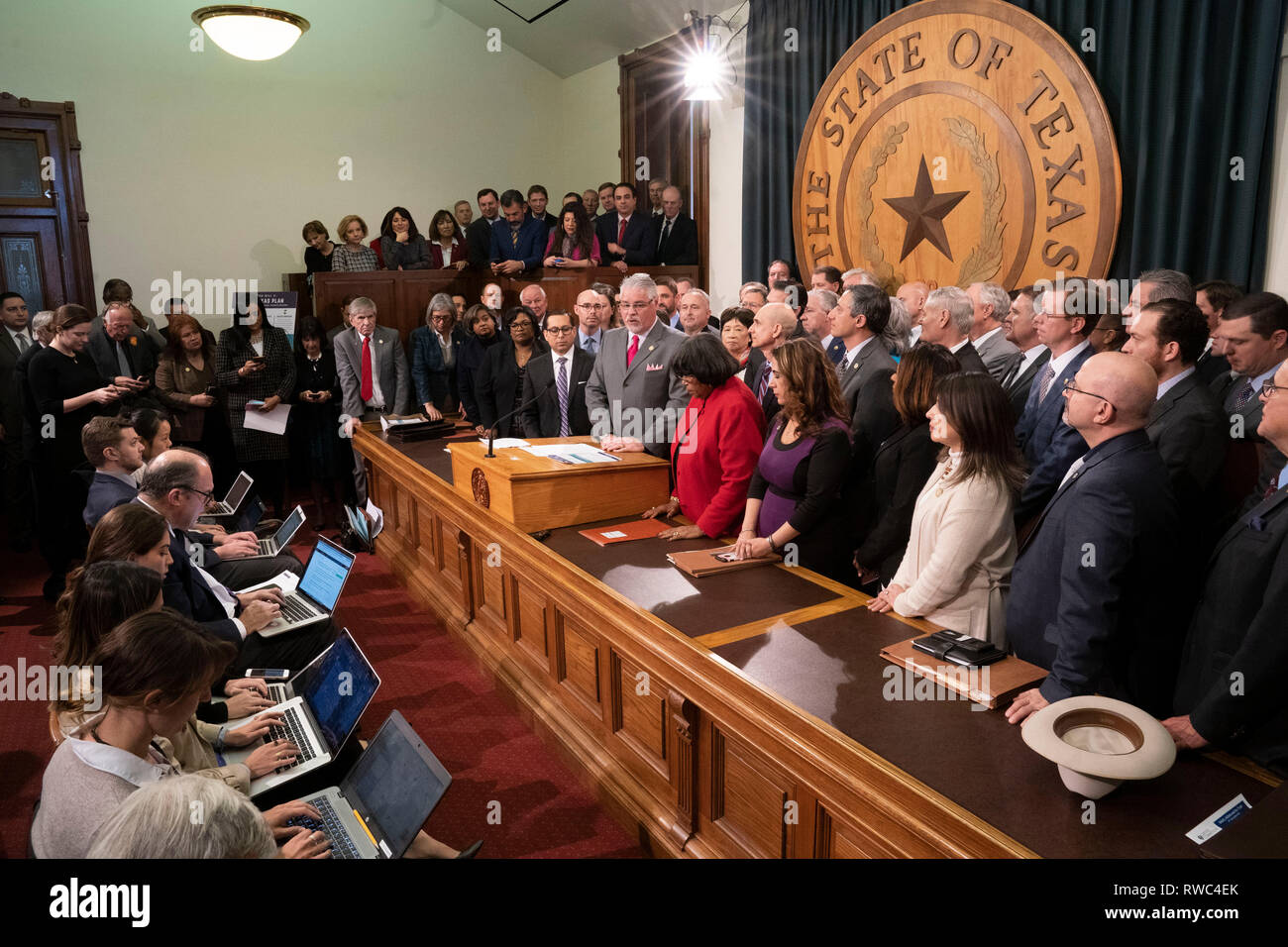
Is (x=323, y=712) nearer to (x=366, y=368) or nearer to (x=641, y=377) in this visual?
(x=641, y=377)

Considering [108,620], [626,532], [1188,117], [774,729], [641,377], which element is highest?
[1188,117]

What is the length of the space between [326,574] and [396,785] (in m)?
1.48

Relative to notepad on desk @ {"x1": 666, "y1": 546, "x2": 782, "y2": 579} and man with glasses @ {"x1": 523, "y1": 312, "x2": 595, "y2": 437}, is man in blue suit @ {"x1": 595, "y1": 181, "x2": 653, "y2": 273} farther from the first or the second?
notepad on desk @ {"x1": 666, "y1": 546, "x2": 782, "y2": 579}

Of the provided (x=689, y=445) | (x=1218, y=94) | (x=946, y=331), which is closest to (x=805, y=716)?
(x=689, y=445)

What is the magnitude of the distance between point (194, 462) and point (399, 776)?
5.51 feet

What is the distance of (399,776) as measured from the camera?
1.99 metres

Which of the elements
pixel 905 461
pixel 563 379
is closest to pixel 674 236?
pixel 563 379

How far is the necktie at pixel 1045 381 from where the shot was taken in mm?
3426

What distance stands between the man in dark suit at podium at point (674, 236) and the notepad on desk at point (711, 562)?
15.5ft

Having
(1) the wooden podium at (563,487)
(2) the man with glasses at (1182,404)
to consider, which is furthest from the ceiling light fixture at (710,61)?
(2) the man with glasses at (1182,404)

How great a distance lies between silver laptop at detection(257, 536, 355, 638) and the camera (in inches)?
124

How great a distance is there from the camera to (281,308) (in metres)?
6.98

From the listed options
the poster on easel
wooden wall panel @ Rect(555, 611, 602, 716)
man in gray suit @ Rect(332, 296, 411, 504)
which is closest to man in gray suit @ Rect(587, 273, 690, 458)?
wooden wall panel @ Rect(555, 611, 602, 716)

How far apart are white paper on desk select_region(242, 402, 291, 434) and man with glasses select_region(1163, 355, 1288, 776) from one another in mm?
5806
